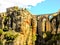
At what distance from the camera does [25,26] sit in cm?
5822

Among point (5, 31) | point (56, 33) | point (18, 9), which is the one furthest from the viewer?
point (18, 9)

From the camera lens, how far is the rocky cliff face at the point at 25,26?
55997mm

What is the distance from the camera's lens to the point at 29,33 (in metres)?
58.8

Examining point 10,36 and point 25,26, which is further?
point 25,26

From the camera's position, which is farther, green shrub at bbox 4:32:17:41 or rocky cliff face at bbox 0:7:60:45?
rocky cliff face at bbox 0:7:60:45

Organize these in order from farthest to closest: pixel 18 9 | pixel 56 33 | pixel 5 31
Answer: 1. pixel 18 9
2. pixel 5 31
3. pixel 56 33

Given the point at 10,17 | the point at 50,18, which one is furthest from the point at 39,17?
the point at 10,17

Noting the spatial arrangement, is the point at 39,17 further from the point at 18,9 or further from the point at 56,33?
the point at 56,33

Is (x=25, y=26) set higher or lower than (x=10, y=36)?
higher

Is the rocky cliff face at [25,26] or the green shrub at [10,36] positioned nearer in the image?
the green shrub at [10,36]

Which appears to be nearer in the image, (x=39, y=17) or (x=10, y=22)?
(x=10, y=22)

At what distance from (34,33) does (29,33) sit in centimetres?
219

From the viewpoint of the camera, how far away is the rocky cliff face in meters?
56.0

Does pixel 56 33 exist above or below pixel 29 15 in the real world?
below
